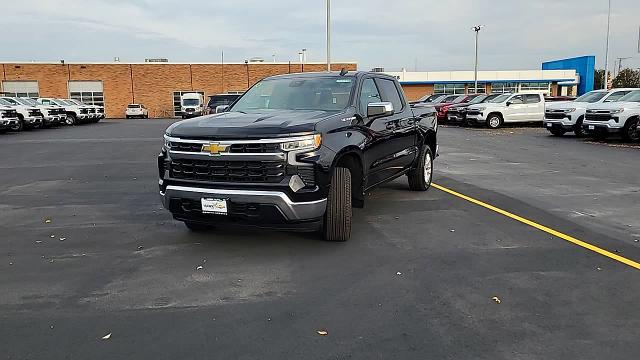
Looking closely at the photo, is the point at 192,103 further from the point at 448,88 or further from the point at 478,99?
the point at 448,88

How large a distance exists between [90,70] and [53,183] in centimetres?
5004

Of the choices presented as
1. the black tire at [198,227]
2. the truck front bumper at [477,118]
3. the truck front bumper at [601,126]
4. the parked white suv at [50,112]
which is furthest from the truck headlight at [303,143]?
the parked white suv at [50,112]

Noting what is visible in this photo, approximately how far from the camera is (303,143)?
16.9ft

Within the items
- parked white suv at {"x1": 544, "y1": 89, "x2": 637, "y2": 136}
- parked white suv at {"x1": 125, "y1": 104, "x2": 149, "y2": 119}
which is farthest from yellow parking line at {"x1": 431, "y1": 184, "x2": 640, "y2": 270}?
parked white suv at {"x1": 125, "y1": 104, "x2": 149, "y2": 119}

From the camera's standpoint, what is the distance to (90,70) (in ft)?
180

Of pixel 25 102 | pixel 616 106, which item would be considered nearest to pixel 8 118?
pixel 25 102

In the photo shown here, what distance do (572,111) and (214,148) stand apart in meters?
18.0

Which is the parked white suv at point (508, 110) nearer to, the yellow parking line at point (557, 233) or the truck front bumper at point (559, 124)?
the truck front bumper at point (559, 124)

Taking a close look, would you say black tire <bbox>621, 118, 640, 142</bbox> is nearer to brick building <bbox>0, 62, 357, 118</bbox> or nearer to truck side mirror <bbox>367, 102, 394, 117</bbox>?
truck side mirror <bbox>367, 102, 394, 117</bbox>

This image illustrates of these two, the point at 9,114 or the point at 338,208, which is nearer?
the point at 338,208

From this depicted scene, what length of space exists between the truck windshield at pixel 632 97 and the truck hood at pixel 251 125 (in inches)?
612

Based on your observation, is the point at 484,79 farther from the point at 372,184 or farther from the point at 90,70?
the point at 372,184

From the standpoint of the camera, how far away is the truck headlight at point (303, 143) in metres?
5.07

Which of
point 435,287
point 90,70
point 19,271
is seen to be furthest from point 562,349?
point 90,70
